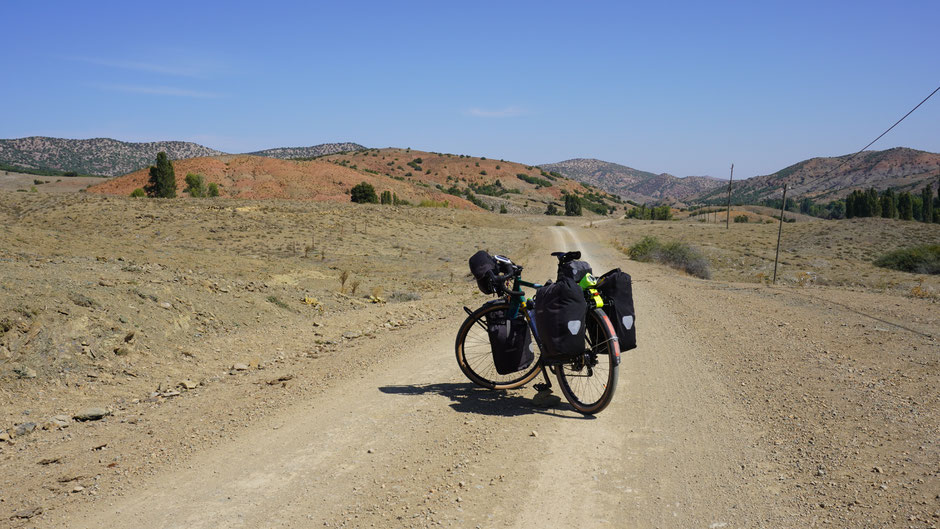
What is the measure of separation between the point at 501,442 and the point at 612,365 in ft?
4.12

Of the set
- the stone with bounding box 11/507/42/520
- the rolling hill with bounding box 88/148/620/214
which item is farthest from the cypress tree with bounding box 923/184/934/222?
the stone with bounding box 11/507/42/520

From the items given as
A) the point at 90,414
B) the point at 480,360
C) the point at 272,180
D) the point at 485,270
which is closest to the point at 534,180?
the point at 272,180

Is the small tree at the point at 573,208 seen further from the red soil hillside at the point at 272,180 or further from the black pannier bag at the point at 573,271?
the black pannier bag at the point at 573,271

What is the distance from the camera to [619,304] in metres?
5.79

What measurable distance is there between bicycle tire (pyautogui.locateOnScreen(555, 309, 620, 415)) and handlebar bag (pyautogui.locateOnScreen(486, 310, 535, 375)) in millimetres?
426

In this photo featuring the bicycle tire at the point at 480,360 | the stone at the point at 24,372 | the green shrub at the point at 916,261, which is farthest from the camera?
the green shrub at the point at 916,261

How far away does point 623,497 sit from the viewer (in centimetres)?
401

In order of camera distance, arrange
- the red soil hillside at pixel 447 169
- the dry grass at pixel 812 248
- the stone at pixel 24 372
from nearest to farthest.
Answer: the stone at pixel 24 372 → the dry grass at pixel 812 248 → the red soil hillside at pixel 447 169

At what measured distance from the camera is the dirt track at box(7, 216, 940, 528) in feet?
12.4

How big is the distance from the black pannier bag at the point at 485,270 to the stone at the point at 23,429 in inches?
179

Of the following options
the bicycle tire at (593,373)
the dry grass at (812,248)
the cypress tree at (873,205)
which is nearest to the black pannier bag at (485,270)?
the bicycle tire at (593,373)

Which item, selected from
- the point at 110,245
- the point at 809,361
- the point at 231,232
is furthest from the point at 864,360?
the point at 231,232

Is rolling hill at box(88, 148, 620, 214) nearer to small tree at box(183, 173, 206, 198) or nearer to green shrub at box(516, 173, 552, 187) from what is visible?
green shrub at box(516, 173, 552, 187)

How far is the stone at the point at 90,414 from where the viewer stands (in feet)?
19.6
